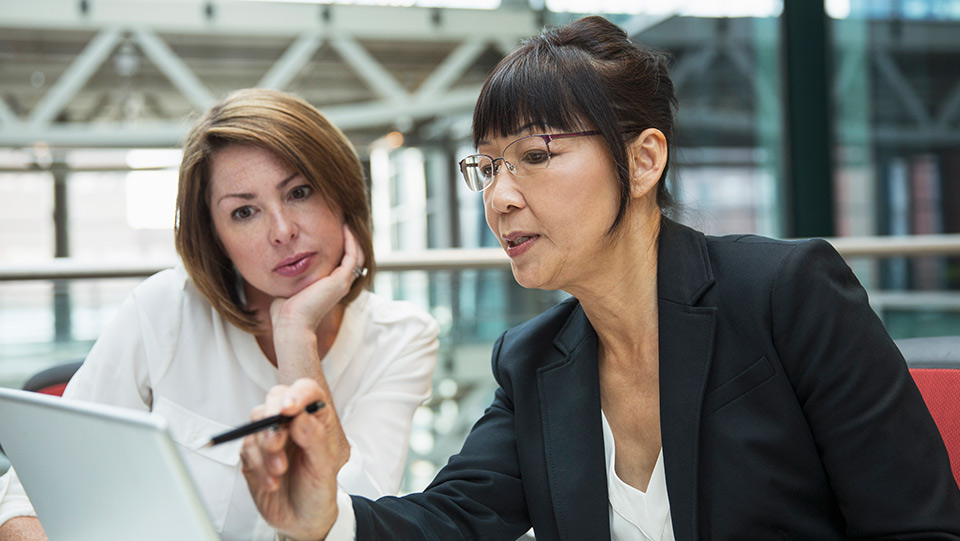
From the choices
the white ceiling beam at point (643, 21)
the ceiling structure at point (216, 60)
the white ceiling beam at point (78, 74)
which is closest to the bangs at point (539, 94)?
the white ceiling beam at point (643, 21)

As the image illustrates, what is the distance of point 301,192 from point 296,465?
0.73 metres

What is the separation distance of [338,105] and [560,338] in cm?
865

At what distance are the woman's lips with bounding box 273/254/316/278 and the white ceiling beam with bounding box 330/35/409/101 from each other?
750 centimetres

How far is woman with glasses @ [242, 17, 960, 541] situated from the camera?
1.03 metres

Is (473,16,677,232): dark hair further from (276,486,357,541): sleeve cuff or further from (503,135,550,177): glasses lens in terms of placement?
(276,486,357,541): sleeve cuff

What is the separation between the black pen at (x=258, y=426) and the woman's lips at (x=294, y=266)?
0.70 m

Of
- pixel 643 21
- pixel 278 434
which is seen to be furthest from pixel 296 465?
pixel 643 21

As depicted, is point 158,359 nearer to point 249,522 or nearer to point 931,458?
point 249,522

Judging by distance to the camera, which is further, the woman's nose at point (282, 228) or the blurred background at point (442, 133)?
the blurred background at point (442, 133)

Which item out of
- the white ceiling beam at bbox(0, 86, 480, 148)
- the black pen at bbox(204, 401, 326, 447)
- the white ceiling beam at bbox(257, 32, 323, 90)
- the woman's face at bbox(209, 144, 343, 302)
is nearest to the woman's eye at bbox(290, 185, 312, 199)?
the woman's face at bbox(209, 144, 343, 302)

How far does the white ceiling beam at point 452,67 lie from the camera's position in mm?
8789

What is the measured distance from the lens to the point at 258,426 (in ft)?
2.45

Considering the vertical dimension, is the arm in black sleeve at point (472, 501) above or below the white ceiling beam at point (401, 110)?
below

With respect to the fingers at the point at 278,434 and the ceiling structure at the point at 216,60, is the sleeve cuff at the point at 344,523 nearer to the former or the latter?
the fingers at the point at 278,434
